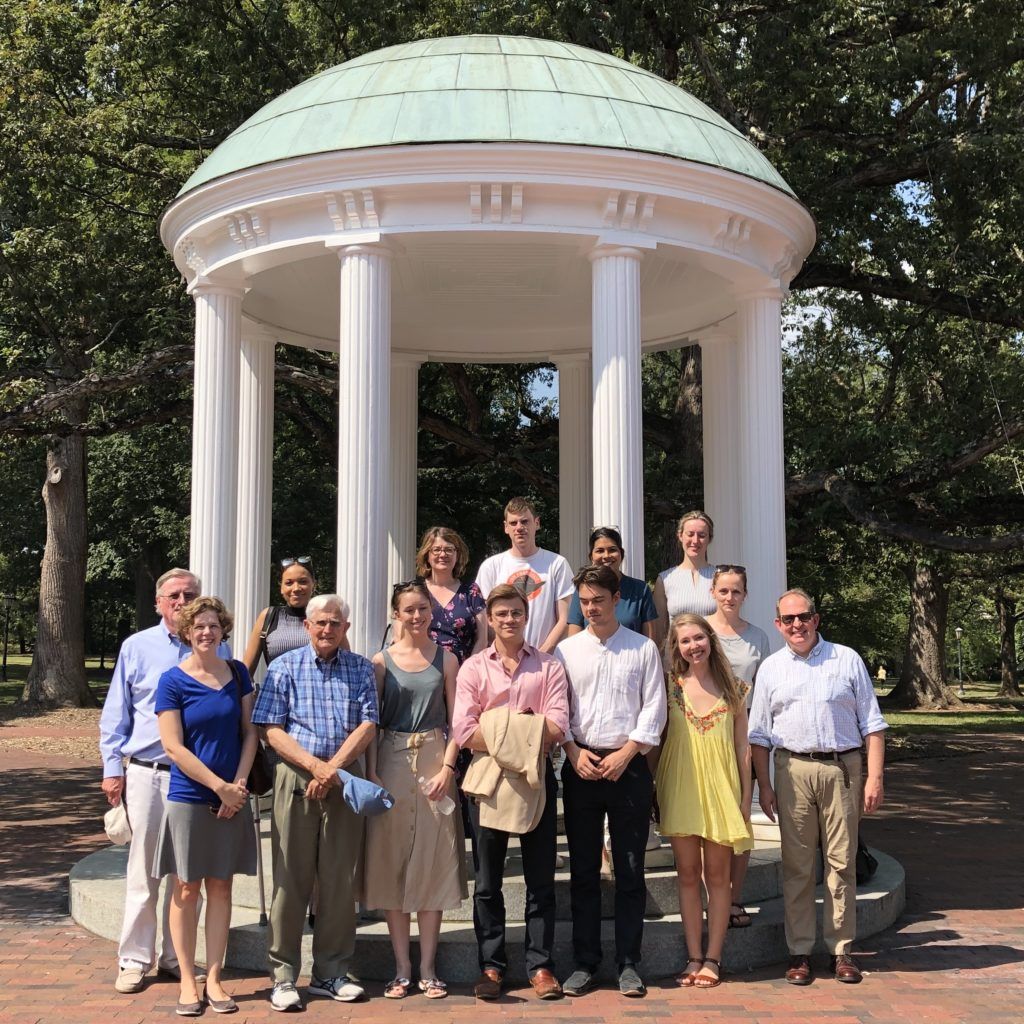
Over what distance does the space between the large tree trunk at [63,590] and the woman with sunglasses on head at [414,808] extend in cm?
2388

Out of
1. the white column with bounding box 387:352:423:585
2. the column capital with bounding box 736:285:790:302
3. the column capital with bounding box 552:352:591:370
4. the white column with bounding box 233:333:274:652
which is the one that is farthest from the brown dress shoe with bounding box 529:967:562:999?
the column capital with bounding box 552:352:591:370

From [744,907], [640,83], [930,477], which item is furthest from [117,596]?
[744,907]

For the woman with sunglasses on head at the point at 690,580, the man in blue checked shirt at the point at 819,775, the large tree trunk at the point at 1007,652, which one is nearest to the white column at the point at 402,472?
the woman with sunglasses on head at the point at 690,580

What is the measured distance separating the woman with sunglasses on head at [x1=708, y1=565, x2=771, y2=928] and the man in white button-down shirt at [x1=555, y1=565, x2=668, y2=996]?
824 millimetres

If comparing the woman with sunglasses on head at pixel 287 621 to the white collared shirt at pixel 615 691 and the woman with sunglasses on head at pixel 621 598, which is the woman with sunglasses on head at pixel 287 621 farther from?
the white collared shirt at pixel 615 691

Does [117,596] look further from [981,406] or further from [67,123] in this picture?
[981,406]

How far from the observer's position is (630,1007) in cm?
618

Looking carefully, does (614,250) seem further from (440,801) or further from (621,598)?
(440,801)

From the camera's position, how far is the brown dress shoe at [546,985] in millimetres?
6266

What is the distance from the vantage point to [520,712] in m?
6.32

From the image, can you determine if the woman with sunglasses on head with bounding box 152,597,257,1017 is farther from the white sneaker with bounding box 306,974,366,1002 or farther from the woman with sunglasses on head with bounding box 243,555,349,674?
the woman with sunglasses on head with bounding box 243,555,349,674

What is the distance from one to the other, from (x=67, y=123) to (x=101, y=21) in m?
1.71

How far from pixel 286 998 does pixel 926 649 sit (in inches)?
1273

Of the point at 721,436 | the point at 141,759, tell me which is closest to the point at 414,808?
the point at 141,759
